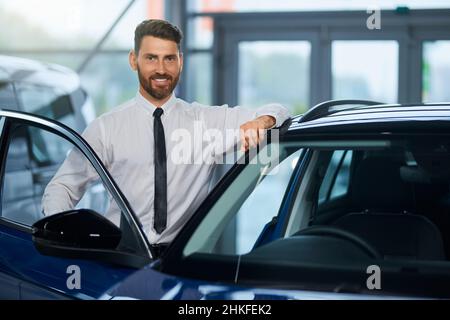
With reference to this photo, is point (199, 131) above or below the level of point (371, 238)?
above

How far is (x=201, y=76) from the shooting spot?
8.10m

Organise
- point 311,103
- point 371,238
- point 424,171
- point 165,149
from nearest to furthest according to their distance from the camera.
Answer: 1. point 371,238
2. point 424,171
3. point 165,149
4. point 311,103

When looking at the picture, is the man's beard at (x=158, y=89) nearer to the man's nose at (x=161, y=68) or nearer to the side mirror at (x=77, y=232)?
the man's nose at (x=161, y=68)

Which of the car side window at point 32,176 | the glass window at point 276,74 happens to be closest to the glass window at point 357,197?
the car side window at point 32,176

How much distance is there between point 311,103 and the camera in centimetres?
751

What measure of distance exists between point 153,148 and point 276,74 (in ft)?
17.9

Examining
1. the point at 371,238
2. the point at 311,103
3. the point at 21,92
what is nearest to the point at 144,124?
the point at 371,238

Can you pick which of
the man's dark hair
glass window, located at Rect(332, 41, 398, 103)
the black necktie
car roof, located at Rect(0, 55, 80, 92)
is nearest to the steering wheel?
the black necktie

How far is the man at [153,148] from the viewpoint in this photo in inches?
95.3

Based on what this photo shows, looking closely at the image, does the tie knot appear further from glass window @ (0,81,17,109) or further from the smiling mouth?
glass window @ (0,81,17,109)
